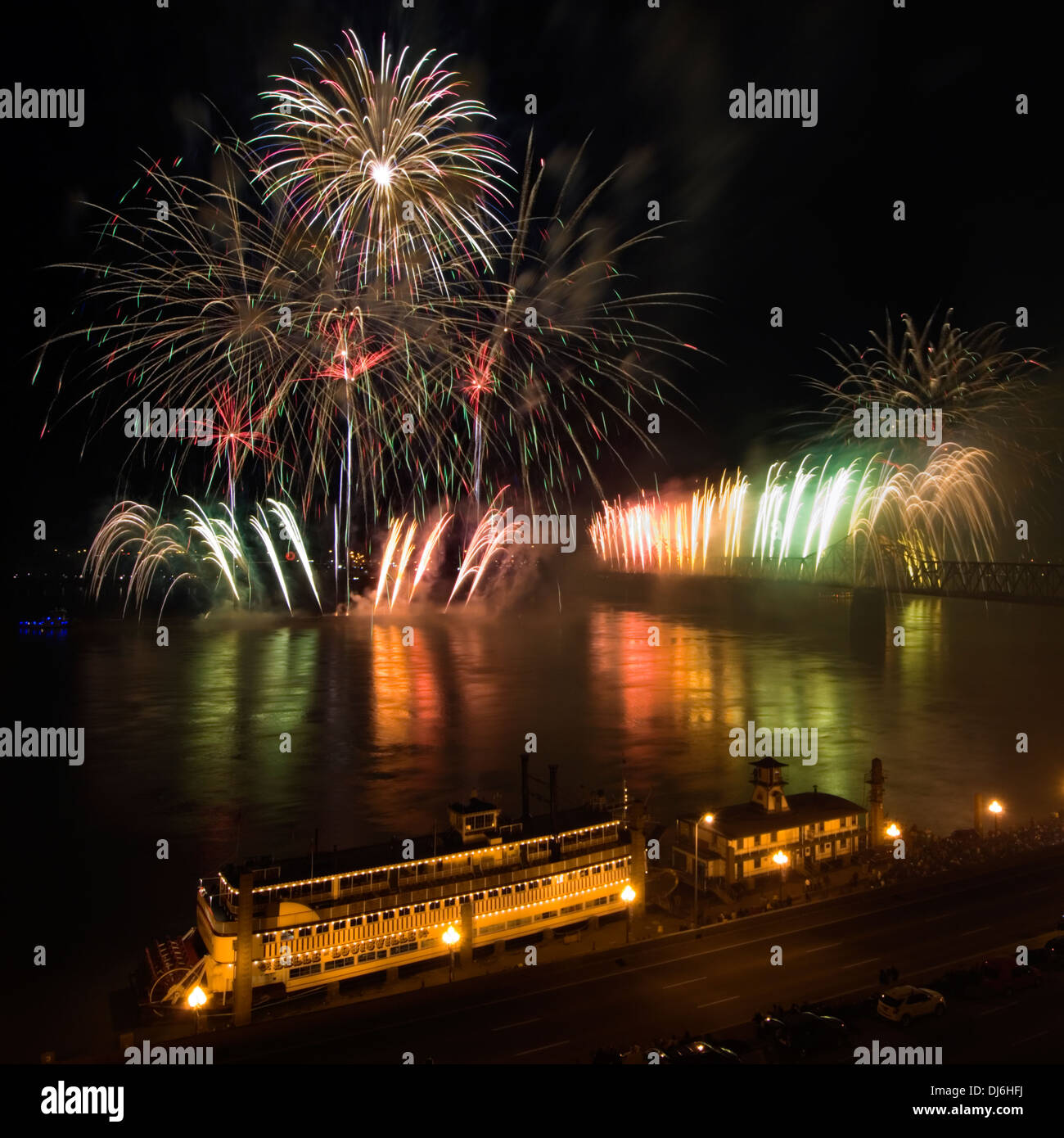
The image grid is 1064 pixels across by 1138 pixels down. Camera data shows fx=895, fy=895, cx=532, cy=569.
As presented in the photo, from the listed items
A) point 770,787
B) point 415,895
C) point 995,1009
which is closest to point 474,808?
point 415,895

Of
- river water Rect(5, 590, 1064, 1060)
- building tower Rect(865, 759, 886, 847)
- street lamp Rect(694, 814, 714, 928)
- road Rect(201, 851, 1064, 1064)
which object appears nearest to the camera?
road Rect(201, 851, 1064, 1064)

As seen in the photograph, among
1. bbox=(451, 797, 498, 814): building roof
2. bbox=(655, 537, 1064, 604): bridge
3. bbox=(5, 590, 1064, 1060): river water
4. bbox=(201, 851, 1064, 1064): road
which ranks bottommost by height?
bbox=(5, 590, 1064, 1060): river water

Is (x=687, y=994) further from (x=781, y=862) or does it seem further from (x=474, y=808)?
(x=781, y=862)

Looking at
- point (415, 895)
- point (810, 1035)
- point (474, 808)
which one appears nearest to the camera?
point (810, 1035)

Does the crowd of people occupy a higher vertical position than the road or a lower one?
lower

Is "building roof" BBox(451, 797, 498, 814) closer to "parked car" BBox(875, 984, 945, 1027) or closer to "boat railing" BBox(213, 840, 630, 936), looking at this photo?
"boat railing" BBox(213, 840, 630, 936)

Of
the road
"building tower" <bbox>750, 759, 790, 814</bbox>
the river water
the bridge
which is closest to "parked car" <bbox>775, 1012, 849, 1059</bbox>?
the road
